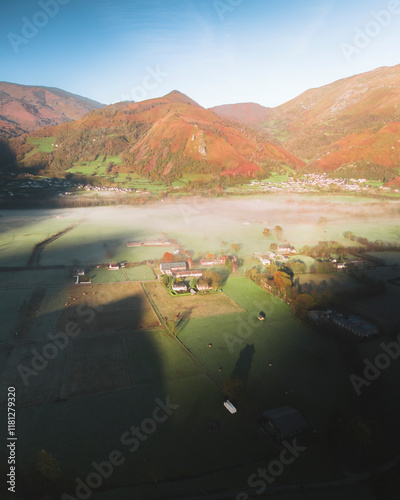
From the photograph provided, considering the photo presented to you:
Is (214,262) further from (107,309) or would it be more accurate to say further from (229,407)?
(229,407)

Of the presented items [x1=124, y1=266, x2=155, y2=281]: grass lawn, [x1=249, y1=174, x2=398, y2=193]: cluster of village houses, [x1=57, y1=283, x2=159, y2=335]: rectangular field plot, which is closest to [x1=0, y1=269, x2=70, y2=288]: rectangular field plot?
[x1=57, y1=283, x2=159, y2=335]: rectangular field plot

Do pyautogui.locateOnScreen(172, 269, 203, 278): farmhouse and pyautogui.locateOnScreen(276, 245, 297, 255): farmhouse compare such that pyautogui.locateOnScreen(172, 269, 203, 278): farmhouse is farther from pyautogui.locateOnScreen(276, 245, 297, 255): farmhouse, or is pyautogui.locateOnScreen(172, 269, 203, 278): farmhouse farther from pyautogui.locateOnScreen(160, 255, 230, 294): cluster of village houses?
pyautogui.locateOnScreen(276, 245, 297, 255): farmhouse

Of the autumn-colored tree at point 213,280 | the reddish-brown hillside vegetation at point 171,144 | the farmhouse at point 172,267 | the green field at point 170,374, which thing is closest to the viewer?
the green field at point 170,374

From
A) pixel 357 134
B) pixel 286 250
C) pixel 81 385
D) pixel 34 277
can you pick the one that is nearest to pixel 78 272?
pixel 34 277

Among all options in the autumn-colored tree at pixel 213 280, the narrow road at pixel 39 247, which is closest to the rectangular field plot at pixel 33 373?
the autumn-colored tree at pixel 213 280

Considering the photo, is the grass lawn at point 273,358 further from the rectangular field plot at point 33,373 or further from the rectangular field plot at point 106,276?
the rectangular field plot at point 106,276

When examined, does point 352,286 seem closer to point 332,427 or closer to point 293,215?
point 332,427
